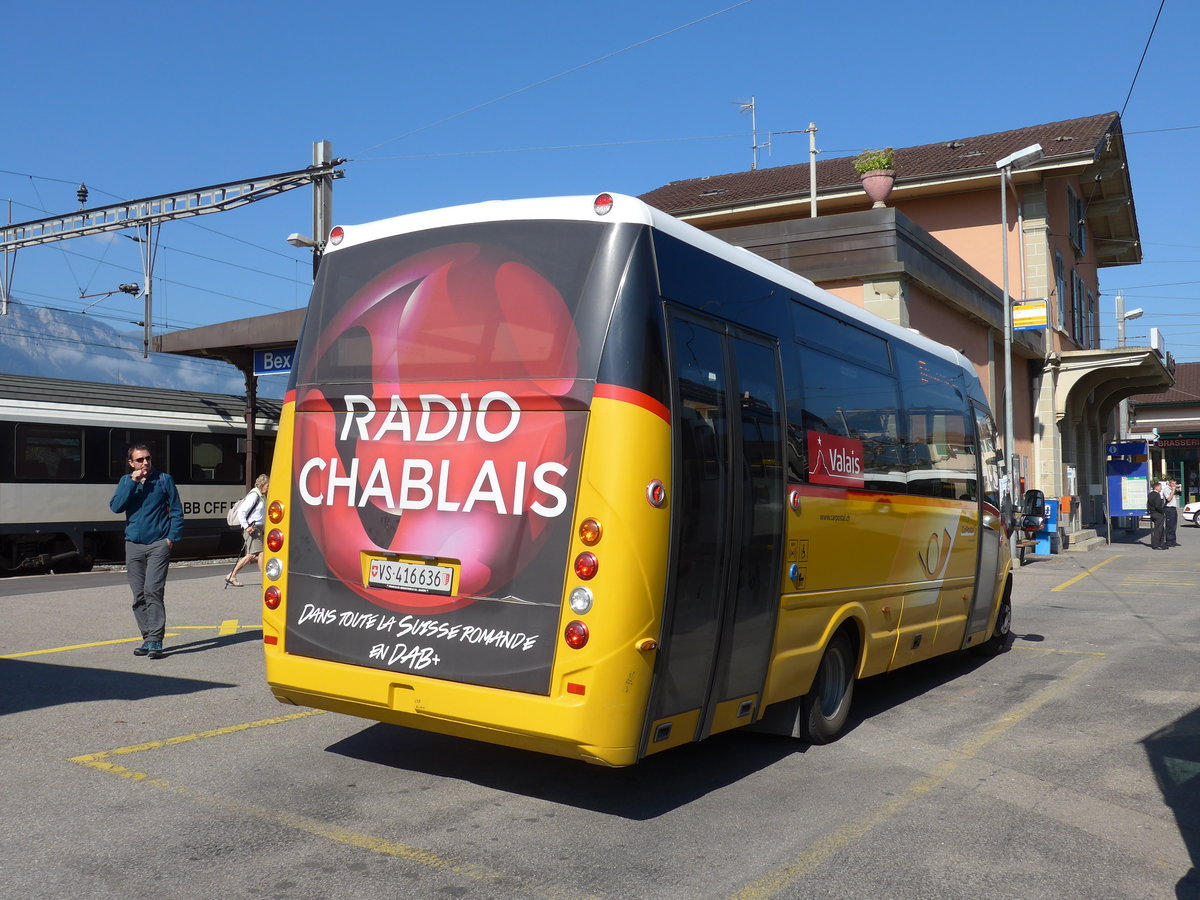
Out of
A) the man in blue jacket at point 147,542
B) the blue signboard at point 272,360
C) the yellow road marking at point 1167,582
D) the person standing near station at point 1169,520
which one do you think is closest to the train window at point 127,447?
the blue signboard at point 272,360

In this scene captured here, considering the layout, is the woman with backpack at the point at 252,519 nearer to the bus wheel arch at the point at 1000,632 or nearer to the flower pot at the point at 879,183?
the bus wheel arch at the point at 1000,632

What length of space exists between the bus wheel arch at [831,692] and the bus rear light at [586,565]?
2311mm

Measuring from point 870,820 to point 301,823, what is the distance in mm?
2688

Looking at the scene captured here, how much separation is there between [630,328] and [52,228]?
24.5 meters

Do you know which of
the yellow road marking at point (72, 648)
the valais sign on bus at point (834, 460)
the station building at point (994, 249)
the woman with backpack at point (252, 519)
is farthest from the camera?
the station building at point (994, 249)

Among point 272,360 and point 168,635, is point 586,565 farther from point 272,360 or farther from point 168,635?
point 272,360

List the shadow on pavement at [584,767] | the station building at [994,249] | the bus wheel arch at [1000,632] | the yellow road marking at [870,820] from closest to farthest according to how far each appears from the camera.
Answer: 1. the yellow road marking at [870,820]
2. the shadow on pavement at [584,767]
3. the bus wheel arch at [1000,632]
4. the station building at [994,249]

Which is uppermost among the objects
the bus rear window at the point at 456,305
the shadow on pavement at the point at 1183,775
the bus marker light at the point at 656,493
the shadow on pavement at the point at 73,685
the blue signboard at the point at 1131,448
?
the blue signboard at the point at 1131,448

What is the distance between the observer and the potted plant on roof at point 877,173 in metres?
20.7

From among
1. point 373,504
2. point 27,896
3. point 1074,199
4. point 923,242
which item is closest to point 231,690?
point 373,504

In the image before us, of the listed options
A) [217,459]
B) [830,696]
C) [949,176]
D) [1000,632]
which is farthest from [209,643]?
[949,176]

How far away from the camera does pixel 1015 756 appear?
668cm

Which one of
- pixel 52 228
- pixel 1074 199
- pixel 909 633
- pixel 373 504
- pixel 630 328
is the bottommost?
pixel 909 633

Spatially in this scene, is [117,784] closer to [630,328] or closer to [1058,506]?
[630,328]
